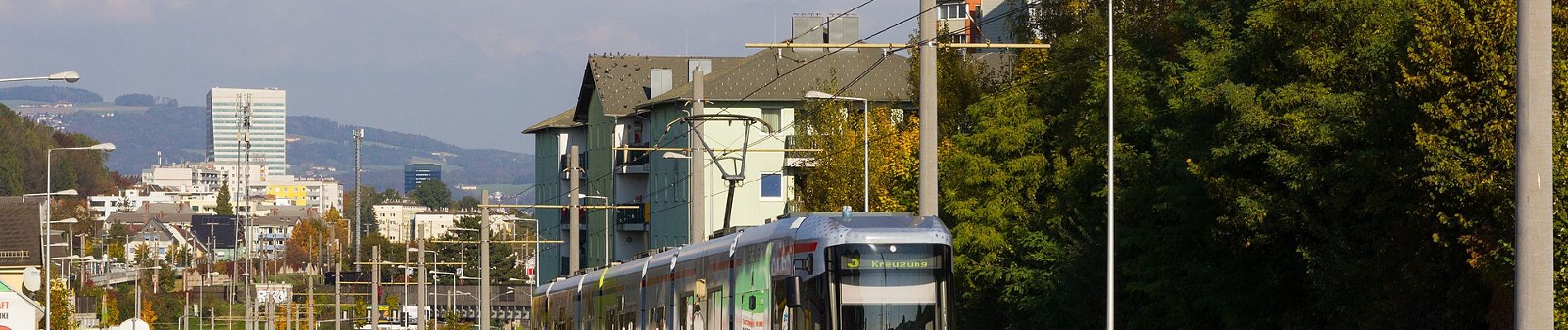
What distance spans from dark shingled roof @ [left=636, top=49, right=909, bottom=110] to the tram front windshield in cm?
5883

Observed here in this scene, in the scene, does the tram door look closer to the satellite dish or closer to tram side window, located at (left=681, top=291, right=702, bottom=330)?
tram side window, located at (left=681, top=291, right=702, bottom=330)

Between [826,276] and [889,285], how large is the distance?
63 cm

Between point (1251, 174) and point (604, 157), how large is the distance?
6394 centimetres

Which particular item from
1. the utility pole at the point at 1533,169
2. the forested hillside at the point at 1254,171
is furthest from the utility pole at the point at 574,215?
the utility pole at the point at 1533,169

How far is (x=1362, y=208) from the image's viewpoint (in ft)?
98.2

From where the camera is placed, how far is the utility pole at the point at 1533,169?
13.7 metres

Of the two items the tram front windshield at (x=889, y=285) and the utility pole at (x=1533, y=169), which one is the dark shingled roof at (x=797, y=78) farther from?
the utility pole at (x=1533, y=169)

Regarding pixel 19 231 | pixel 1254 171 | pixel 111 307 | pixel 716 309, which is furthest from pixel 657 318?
pixel 111 307

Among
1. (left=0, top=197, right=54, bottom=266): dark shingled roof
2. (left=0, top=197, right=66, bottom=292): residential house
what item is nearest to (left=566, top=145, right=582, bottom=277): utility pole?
(left=0, top=197, right=66, bottom=292): residential house

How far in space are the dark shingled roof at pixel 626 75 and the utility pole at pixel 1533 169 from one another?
7987 cm

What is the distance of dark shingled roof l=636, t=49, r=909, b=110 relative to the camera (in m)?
82.4

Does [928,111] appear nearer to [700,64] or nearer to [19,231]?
[19,231]

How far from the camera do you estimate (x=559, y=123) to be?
4245 inches

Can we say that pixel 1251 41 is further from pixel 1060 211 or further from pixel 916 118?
pixel 916 118
